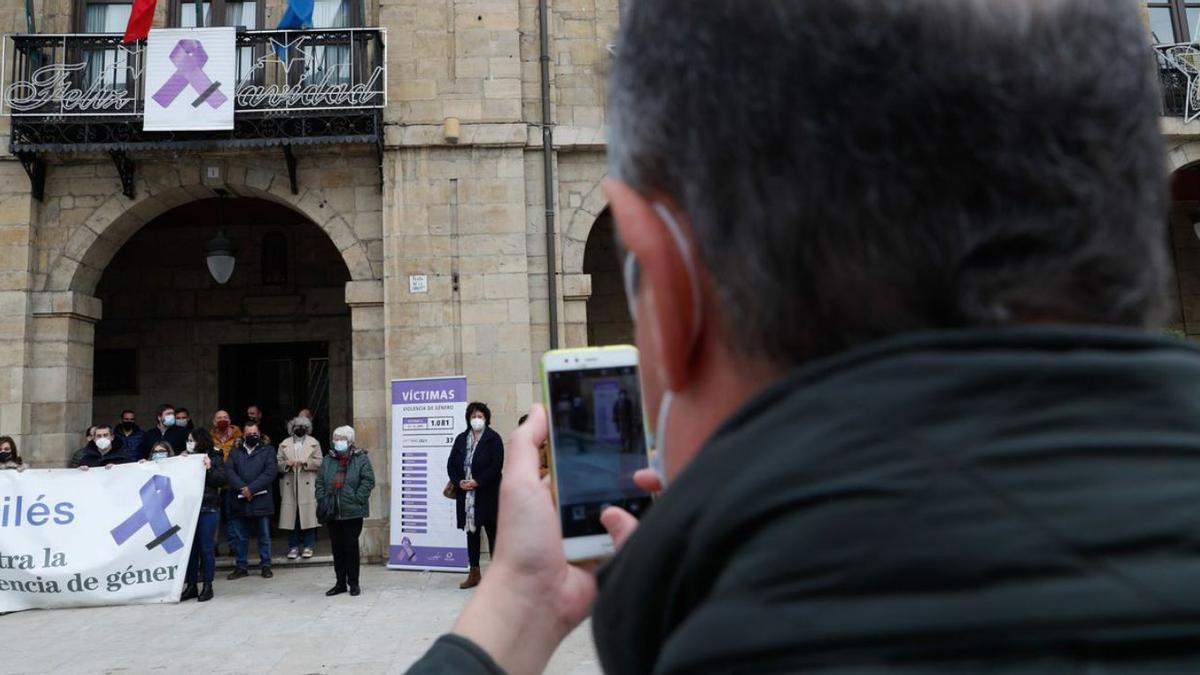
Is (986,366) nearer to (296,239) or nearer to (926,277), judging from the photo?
(926,277)

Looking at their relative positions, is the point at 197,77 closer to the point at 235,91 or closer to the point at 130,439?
the point at 235,91

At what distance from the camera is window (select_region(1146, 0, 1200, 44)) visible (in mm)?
11500

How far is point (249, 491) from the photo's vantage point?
8.52 metres

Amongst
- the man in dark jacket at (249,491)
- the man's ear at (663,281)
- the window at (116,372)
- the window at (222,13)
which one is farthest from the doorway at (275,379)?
the man's ear at (663,281)

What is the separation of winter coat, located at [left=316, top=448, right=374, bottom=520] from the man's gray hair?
7.87 meters

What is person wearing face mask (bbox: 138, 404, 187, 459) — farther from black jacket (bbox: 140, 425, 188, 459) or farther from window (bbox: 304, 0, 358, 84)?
window (bbox: 304, 0, 358, 84)

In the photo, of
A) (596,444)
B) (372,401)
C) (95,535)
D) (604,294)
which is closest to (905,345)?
(596,444)

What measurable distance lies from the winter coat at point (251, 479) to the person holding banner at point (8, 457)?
1.98 meters

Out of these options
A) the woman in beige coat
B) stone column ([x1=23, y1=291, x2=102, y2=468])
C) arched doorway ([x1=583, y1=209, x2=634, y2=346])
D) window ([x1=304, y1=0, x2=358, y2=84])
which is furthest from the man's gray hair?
arched doorway ([x1=583, y1=209, x2=634, y2=346])

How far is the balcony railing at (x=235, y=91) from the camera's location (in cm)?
927

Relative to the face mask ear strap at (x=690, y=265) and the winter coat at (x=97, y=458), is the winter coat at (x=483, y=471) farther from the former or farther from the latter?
the face mask ear strap at (x=690, y=265)

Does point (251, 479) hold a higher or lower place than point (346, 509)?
higher

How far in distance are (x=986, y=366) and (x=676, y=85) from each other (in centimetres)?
33

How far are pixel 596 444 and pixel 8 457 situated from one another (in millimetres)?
8986
